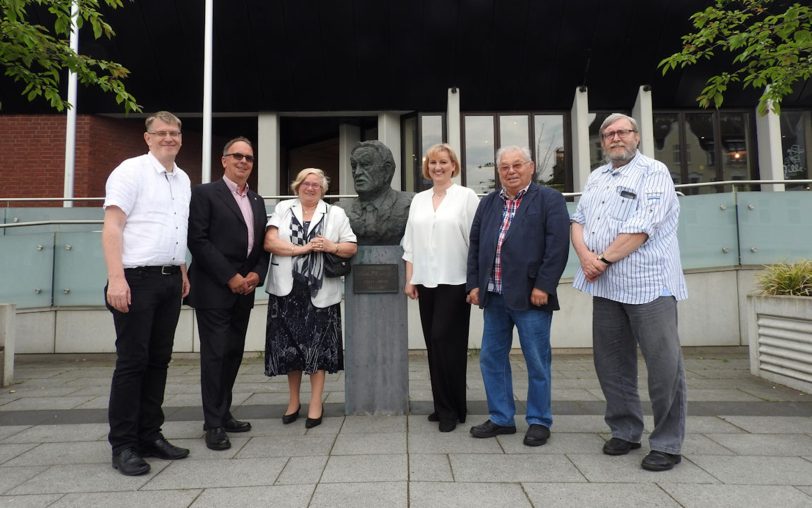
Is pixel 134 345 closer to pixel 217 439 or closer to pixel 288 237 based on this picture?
pixel 217 439

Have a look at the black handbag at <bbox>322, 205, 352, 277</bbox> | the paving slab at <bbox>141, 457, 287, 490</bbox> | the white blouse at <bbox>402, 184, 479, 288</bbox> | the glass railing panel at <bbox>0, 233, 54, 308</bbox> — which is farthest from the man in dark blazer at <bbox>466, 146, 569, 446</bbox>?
the glass railing panel at <bbox>0, 233, 54, 308</bbox>

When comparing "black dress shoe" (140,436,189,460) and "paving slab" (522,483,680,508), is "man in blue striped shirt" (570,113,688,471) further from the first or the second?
"black dress shoe" (140,436,189,460)

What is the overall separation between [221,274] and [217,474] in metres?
1.26

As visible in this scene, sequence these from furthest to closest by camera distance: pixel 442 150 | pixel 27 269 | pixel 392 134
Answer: pixel 392 134 → pixel 27 269 → pixel 442 150

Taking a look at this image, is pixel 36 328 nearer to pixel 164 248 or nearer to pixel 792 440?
pixel 164 248

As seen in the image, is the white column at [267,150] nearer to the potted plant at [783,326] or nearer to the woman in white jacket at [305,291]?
the woman in white jacket at [305,291]

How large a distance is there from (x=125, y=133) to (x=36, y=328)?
817 cm

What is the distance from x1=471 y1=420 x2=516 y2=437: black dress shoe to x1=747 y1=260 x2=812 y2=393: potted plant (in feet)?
11.3

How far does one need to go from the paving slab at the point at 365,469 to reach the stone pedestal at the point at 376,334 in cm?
100

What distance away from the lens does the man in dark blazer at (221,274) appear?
3514mm

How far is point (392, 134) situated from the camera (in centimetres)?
1369

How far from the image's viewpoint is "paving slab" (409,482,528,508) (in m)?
2.55

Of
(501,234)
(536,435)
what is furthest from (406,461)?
(501,234)

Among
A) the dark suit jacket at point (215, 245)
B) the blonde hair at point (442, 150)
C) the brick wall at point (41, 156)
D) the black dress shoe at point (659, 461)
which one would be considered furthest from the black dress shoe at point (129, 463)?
the brick wall at point (41, 156)
